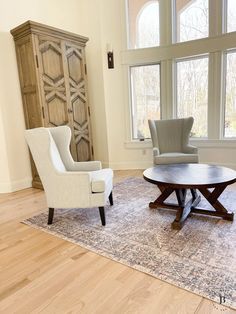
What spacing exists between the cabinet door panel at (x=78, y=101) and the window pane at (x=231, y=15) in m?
2.50

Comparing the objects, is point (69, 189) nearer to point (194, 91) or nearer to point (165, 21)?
point (194, 91)

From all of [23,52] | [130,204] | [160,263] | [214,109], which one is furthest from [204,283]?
[23,52]

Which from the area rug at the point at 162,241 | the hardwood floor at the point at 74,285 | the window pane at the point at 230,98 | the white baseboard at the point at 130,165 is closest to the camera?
the hardwood floor at the point at 74,285

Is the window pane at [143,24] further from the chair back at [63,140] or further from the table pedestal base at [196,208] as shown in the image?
the table pedestal base at [196,208]

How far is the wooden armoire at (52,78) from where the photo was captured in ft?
11.5

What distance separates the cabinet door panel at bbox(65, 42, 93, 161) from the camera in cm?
403

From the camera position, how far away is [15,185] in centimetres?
385

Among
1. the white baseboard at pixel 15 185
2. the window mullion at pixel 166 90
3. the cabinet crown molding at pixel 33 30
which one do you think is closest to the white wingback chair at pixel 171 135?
the window mullion at pixel 166 90

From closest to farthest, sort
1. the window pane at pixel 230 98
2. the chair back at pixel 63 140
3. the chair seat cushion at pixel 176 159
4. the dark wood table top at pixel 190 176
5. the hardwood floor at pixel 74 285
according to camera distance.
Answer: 1. the hardwood floor at pixel 74 285
2. the dark wood table top at pixel 190 176
3. the chair back at pixel 63 140
4. the chair seat cushion at pixel 176 159
5. the window pane at pixel 230 98

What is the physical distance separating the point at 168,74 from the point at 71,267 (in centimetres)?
384

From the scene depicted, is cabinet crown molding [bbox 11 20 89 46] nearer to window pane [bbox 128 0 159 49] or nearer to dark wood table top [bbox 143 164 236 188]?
window pane [bbox 128 0 159 49]

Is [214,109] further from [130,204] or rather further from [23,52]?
[23,52]

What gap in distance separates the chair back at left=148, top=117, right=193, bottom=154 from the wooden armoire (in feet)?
4.23

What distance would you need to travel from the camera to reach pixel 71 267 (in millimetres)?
1786
